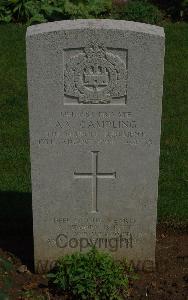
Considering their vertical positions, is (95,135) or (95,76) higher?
(95,76)

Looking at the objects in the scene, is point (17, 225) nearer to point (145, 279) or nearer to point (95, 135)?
point (145, 279)

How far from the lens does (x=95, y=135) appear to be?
17.5 feet

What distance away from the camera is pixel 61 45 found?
16.4 feet

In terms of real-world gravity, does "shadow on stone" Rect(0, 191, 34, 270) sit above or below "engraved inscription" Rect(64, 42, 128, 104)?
below

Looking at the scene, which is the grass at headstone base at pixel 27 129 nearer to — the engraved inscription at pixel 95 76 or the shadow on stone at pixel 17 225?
the shadow on stone at pixel 17 225

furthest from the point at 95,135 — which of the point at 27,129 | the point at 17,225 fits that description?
the point at 27,129

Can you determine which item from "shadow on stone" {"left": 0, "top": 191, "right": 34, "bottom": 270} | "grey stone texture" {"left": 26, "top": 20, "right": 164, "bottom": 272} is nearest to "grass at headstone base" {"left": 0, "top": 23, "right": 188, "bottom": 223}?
"shadow on stone" {"left": 0, "top": 191, "right": 34, "bottom": 270}

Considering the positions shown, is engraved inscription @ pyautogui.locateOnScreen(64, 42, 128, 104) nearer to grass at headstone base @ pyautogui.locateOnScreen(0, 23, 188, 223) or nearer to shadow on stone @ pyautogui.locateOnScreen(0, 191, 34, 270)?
shadow on stone @ pyautogui.locateOnScreen(0, 191, 34, 270)

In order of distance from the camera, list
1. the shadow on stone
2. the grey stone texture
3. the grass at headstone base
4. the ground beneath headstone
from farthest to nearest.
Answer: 1. the grass at headstone base
2. the shadow on stone
3. the ground beneath headstone
4. the grey stone texture

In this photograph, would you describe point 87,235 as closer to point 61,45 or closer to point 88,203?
point 88,203

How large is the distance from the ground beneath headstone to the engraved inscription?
160 cm

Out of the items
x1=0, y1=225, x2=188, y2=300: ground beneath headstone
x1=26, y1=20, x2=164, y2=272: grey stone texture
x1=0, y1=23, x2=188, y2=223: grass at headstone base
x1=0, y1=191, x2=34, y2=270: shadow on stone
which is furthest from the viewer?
x1=0, y1=23, x2=188, y2=223: grass at headstone base

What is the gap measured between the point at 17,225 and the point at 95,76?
202cm

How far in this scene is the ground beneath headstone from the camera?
5.49 metres
